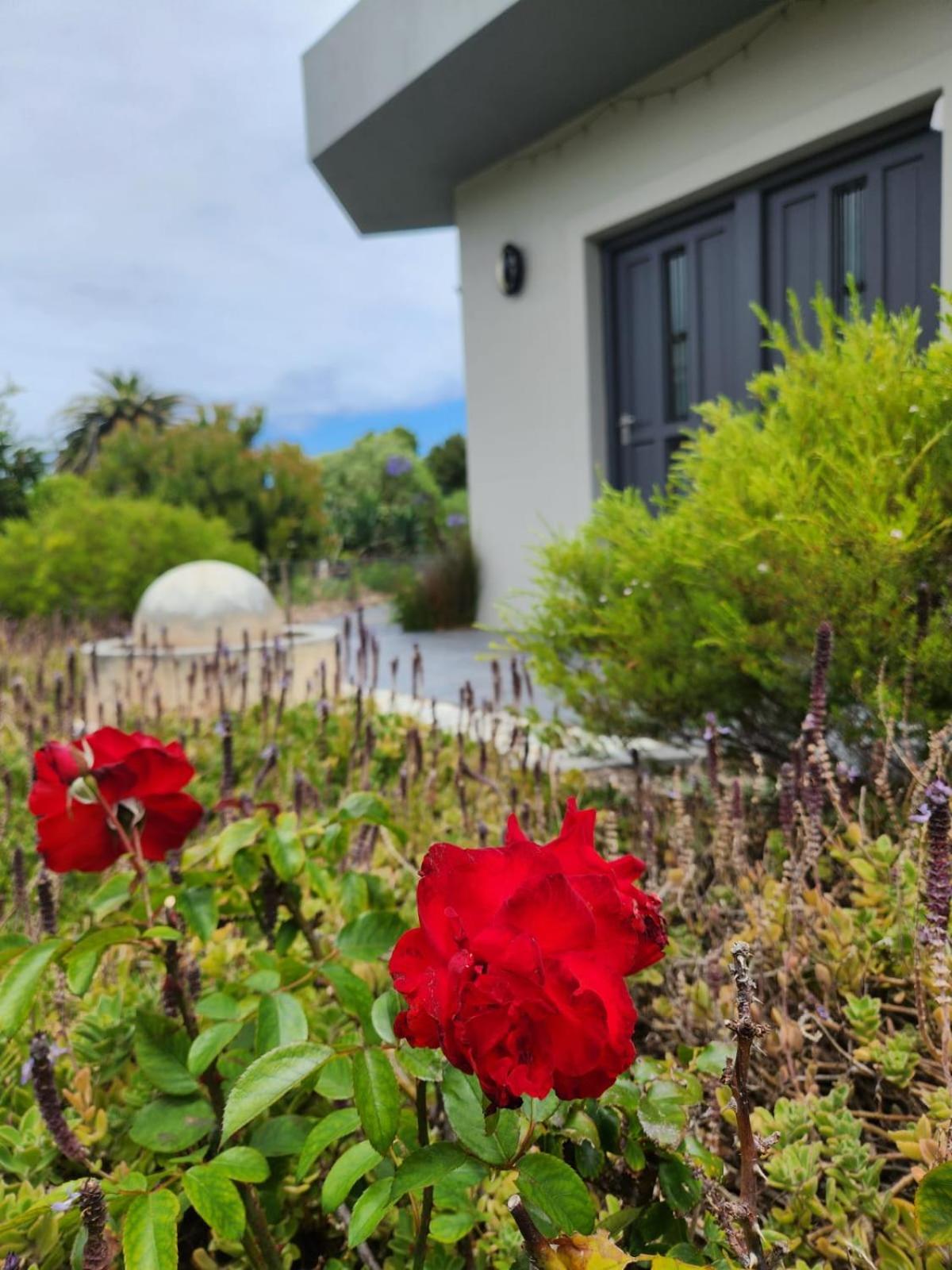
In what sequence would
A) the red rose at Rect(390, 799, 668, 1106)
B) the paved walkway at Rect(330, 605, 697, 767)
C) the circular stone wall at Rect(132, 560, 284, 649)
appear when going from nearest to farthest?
the red rose at Rect(390, 799, 668, 1106), the paved walkway at Rect(330, 605, 697, 767), the circular stone wall at Rect(132, 560, 284, 649)

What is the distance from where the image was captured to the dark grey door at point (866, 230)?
179 inches

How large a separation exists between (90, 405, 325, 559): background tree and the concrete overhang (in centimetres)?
836

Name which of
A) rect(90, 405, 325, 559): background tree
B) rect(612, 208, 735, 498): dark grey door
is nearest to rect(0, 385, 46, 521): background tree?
rect(90, 405, 325, 559): background tree

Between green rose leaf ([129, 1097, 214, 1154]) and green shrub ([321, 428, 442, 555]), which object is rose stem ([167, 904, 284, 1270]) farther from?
green shrub ([321, 428, 442, 555])

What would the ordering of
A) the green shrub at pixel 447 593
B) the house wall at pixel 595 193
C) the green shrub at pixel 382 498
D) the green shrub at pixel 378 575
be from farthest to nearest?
the green shrub at pixel 382 498
the green shrub at pixel 378 575
the green shrub at pixel 447 593
the house wall at pixel 595 193

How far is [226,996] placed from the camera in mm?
1165

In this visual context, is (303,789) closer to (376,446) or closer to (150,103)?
(150,103)

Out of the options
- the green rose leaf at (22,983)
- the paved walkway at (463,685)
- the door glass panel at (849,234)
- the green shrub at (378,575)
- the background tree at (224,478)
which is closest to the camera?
the green rose leaf at (22,983)

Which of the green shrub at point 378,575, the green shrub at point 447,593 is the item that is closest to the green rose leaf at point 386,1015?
the green shrub at point 447,593

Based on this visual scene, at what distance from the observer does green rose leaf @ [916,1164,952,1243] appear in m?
0.62

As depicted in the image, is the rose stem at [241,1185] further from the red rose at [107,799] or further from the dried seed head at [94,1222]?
the dried seed head at [94,1222]

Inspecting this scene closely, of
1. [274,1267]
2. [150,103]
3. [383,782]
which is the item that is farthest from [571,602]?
[150,103]

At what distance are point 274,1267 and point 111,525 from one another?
28.2 feet

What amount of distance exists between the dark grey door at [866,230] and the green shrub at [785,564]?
2693 mm
